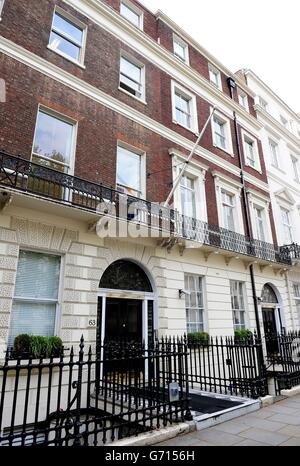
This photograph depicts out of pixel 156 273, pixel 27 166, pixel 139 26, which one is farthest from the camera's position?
pixel 139 26

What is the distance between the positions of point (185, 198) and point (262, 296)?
6.34 m

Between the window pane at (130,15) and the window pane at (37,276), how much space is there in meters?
11.3

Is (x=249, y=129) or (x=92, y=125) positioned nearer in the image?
(x=92, y=125)

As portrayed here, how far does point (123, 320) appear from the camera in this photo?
940cm

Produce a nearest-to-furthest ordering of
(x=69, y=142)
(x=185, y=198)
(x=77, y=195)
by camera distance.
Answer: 1. (x=77, y=195)
2. (x=69, y=142)
3. (x=185, y=198)

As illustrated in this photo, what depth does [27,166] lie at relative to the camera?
7.90 m

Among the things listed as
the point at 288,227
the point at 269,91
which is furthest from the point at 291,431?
the point at 269,91

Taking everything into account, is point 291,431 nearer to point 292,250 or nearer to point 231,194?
point 231,194

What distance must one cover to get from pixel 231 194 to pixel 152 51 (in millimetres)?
7467

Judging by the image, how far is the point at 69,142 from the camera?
9.53m

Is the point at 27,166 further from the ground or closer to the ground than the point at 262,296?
further from the ground

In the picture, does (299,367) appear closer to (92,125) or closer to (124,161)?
(124,161)
